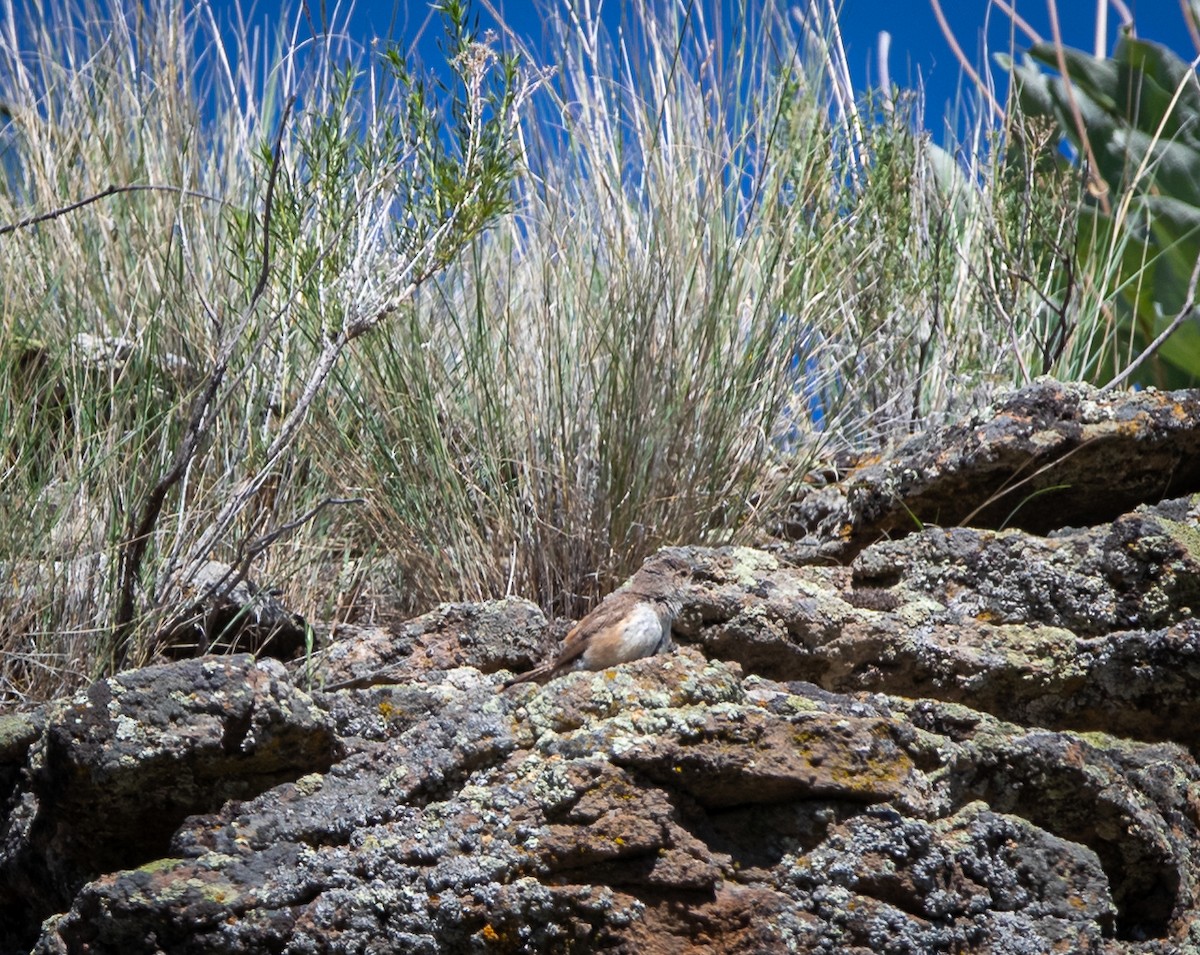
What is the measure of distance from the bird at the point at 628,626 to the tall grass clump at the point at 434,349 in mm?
584

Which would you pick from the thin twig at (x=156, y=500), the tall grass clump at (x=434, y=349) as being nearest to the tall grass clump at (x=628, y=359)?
the tall grass clump at (x=434, y=349)

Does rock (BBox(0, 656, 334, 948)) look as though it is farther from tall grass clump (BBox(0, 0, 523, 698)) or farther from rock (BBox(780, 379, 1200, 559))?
rock (BBox(780, 379, 1200, 559))

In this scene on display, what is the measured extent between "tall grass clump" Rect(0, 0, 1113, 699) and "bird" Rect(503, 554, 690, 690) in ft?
1.92

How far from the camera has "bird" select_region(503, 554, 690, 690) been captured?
2586mm

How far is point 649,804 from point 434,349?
2082mm

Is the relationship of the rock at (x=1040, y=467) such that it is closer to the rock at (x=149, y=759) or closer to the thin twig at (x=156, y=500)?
the thin twig at (x=156, y=500)

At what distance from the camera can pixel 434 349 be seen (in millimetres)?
3799

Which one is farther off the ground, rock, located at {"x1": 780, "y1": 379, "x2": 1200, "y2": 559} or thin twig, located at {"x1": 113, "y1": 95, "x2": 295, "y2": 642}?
thin twig, located at {"x1": 113, "y1": 95, "x2": 295, "y2": 642}

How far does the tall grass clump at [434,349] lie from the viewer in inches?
126

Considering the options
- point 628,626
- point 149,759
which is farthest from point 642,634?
point 149,759

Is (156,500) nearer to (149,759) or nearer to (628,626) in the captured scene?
(149,759)

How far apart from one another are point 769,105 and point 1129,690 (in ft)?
6.53

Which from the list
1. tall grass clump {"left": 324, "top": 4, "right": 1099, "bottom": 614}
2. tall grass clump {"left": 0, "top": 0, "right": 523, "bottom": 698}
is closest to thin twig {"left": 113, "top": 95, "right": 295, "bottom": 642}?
tall grass clump {"left": 0, "top": 0, "right": 523, "bottom": 698}

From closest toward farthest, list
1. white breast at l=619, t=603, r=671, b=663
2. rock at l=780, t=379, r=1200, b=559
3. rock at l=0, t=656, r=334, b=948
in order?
rock at l=0, t=656, r=334, b=948 < white breast at l=619, t=603, r=671, b=663 < rock at l=780, t=379, r=1200, b=559
